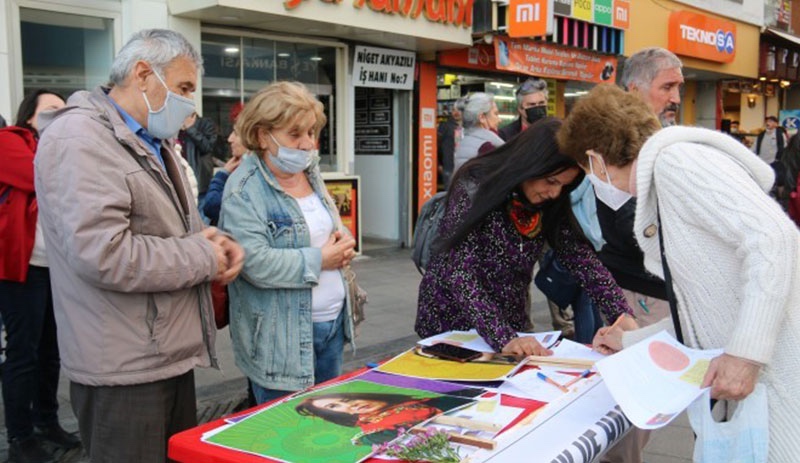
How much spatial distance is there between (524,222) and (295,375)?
105cm

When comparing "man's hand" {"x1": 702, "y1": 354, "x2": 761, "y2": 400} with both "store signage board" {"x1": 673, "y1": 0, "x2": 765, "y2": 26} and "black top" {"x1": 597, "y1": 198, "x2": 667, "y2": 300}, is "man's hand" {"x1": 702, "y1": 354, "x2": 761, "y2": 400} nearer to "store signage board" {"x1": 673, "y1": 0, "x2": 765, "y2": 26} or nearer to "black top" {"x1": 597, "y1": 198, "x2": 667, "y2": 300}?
"black top" {"x1": 597, "y1": 198, "x2": 667, "y2": 300}

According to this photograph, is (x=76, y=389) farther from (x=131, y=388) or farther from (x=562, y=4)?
(x=562, y=4)

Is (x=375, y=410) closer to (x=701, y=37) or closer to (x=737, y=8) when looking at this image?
(x=701, y=37)

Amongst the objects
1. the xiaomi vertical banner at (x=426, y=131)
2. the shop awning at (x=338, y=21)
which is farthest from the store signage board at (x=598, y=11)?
the xiaomi vertical banner at (x=426, y=131)

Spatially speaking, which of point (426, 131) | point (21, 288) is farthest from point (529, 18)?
point (21, 288)

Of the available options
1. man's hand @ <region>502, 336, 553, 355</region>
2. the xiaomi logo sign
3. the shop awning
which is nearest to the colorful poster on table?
man's hand @ <region>502, 336, 553, 355</region>

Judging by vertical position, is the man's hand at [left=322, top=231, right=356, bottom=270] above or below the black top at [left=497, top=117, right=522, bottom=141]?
below

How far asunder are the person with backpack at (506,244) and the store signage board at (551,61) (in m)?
7.57

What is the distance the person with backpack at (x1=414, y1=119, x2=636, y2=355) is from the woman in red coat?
6.62 feet

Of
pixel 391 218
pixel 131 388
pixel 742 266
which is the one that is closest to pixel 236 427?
pixel 131 388

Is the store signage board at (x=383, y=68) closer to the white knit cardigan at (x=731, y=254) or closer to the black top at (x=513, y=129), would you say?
the black top at (x=513, y=129)

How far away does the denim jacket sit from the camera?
2.66 metres

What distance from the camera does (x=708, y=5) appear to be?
15852mm

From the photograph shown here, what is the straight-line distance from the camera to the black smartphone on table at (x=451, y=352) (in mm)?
2521
